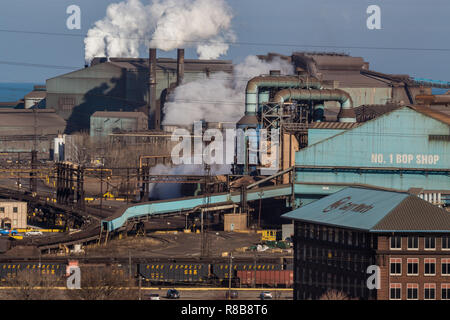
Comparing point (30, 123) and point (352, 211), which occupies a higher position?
point (352, 211)

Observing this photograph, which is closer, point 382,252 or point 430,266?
point 382,252

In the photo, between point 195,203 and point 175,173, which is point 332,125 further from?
point 175,173

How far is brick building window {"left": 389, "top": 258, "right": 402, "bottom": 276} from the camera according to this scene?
144ft

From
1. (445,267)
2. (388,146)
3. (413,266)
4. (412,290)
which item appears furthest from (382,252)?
(388,146)

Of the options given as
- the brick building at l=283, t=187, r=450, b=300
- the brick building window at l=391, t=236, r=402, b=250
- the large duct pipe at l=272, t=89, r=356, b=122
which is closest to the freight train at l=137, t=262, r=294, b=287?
the brick building at l=283, t=187, r=450, b=300

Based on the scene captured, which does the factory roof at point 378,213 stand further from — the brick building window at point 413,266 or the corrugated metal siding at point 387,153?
the corrugated metal siding at point 387,153

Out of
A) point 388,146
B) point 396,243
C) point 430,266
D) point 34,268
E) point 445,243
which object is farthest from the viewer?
point 388,146

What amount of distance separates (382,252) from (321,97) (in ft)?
104

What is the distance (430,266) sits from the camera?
1732 inches

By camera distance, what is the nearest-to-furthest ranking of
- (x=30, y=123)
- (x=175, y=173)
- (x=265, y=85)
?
(x=175, y=173), (x=265, y=85), (x=30, y=123)

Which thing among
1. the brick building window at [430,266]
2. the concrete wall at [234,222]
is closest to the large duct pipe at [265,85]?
the concrete wall at [234,222]

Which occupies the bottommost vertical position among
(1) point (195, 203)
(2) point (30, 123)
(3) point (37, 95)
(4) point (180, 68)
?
(1) point (195, 203)

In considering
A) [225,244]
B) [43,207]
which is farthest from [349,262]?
[43,207]

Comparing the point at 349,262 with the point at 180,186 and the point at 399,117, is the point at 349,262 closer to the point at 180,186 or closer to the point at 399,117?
the point at 399,117
